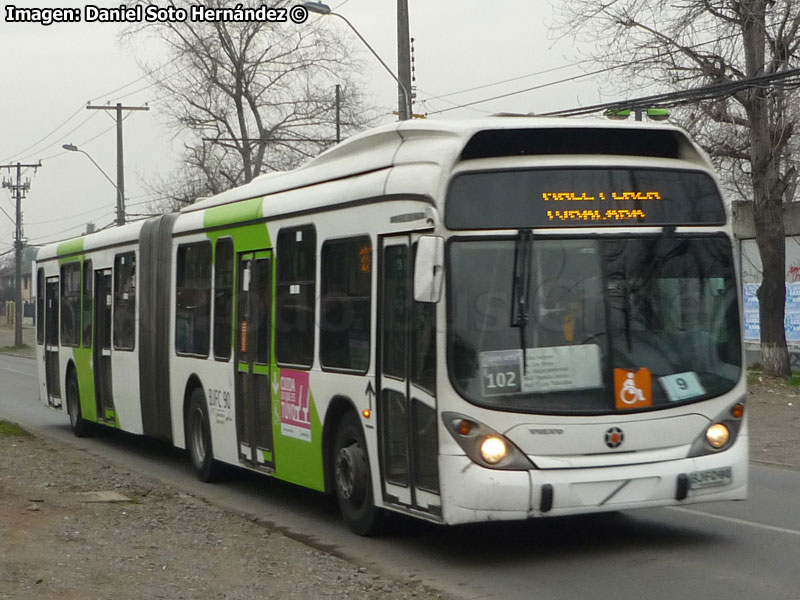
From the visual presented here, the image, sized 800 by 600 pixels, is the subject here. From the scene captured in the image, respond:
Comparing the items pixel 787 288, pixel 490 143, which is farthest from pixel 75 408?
pixel 787 288

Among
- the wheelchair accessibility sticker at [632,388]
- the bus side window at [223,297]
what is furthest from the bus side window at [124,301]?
the wheelchair accessibility sticker at [632,388]

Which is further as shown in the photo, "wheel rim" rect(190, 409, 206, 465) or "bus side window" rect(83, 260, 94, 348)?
"bus side window" rect(83, 260, 94, 348)

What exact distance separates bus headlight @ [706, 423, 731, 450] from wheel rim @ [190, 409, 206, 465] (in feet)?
21.3

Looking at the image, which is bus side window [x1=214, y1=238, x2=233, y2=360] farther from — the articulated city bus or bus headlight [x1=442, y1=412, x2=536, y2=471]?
bus headlight [x1=442, y1=412, x2=536, y2=471]

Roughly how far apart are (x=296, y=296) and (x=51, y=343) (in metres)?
10.8

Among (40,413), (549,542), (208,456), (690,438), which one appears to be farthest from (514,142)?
(40,413)

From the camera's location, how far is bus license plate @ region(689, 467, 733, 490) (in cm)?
903

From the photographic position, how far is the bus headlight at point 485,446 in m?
8.68

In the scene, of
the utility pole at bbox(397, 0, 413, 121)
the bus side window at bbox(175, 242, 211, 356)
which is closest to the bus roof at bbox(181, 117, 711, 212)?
the bus side window at bbox(175, 242, 211, 356)

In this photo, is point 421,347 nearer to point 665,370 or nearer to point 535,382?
point 535,382

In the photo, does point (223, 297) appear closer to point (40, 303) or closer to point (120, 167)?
point (40, 303)

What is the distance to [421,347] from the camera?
9078 millimetres

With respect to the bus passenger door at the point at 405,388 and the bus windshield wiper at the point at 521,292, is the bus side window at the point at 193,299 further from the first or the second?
the bus windshield wiper at the point at 521,292

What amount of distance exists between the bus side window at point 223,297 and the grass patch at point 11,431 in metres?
6.65
